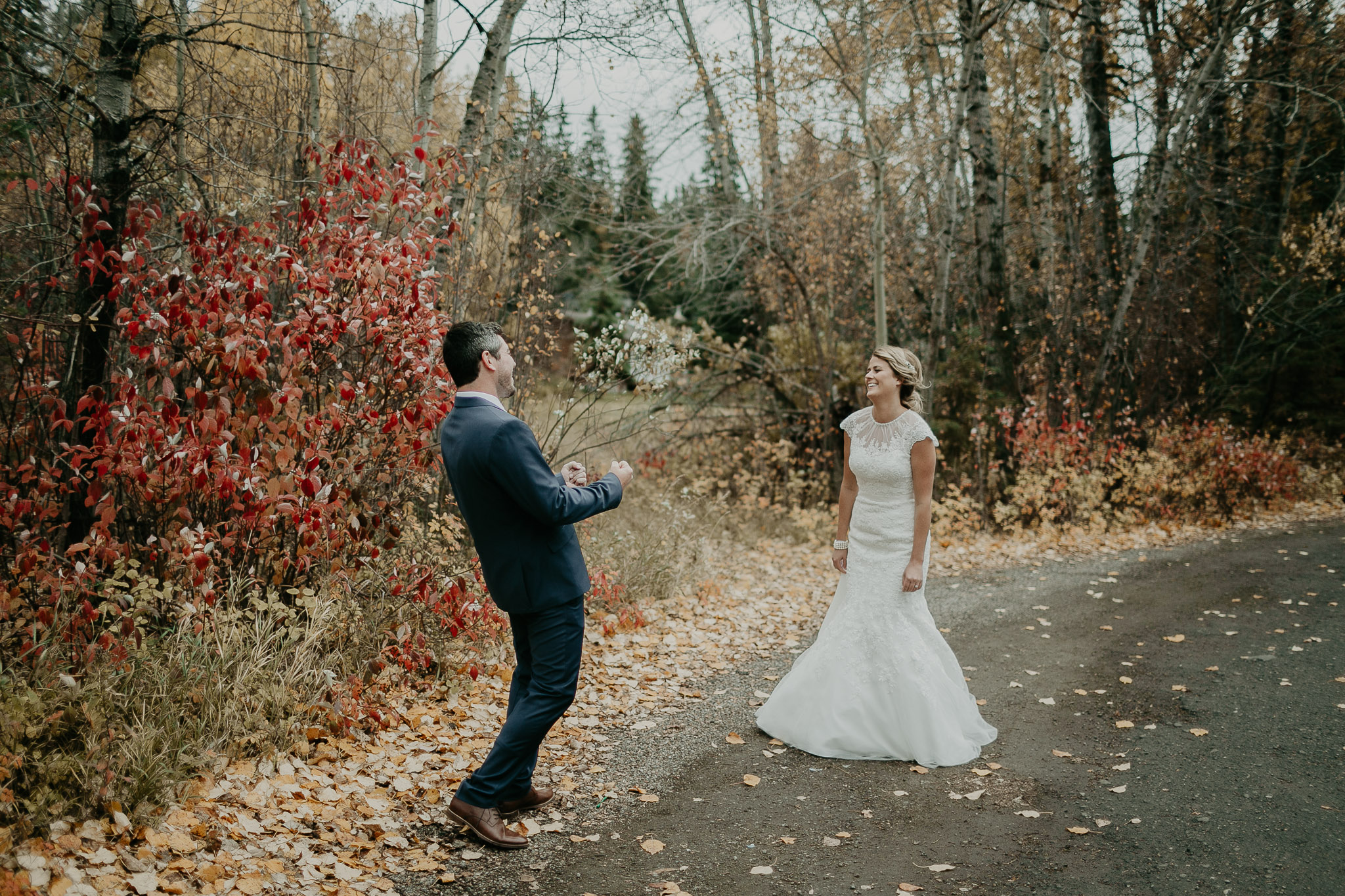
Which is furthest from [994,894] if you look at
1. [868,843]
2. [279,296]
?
[279,296]

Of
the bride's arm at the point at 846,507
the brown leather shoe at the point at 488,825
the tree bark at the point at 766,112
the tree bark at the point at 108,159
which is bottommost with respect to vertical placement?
the brown leather shoe at the point at 488,825

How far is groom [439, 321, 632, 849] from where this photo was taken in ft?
10.4

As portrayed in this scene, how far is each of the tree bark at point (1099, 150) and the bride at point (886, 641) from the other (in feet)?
28.5

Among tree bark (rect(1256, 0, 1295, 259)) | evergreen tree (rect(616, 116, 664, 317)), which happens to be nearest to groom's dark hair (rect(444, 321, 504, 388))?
evergreen tree (rect(616, 116, 664, 317))

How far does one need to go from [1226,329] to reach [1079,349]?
19.3 ft

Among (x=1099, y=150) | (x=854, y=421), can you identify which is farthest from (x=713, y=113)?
(x=854, y=421)

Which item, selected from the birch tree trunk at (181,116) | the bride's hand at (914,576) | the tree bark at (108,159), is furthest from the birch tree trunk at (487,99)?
the bride's hand at (914,576)

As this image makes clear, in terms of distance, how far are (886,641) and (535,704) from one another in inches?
79.4

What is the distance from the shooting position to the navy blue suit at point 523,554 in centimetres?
316

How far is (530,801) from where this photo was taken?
12.2 ft

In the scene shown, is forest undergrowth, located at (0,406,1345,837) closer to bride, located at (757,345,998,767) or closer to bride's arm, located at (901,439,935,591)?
bride, located at (757,345,998,767)

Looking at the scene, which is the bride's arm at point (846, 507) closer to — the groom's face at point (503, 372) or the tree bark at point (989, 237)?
the groom's face at point (503, 372)

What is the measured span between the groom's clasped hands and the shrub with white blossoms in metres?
3.83

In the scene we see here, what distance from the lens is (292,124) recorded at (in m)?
6.29
